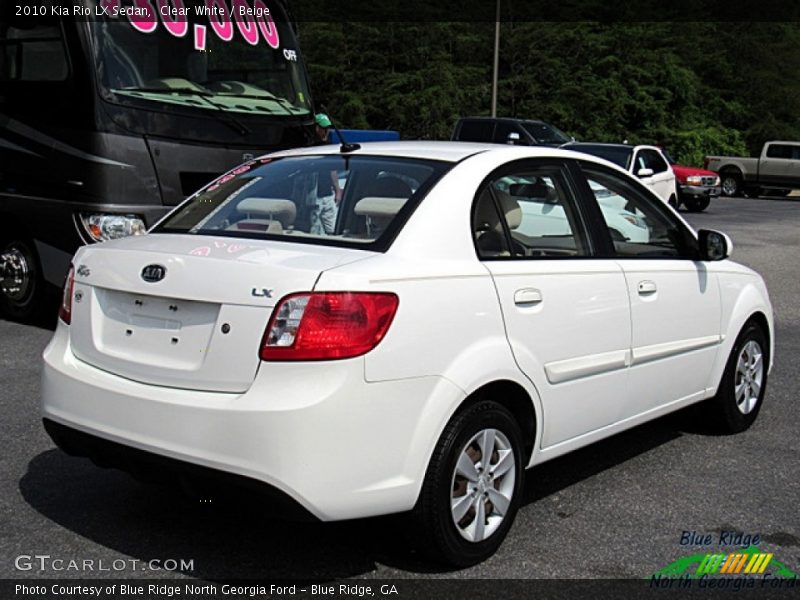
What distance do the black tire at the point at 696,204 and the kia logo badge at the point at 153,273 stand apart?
85.0 feet

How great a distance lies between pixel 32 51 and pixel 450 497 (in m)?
6.17

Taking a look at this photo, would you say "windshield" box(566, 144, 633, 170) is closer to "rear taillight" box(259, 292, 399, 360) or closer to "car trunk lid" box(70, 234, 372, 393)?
"car trunk lid" box(70, 234, 372, 393)

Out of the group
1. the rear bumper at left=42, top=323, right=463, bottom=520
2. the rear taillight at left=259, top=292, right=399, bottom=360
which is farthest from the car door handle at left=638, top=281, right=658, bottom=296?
the rear taillight at left=259, top=292, right=399, bottom=360

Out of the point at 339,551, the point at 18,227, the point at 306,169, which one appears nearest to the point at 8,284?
the point at 18,227

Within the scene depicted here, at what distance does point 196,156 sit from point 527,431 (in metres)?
4.98

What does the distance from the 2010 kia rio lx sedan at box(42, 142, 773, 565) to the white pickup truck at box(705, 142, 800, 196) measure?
1290 inches

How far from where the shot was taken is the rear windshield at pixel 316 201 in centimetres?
404

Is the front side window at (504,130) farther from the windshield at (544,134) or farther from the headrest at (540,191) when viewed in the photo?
the headrest at (540,191)

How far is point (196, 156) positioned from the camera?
8445 millimetres

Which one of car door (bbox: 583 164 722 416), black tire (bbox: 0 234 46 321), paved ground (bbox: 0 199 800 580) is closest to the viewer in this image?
paved ground (bbox: 0 199 800 580)

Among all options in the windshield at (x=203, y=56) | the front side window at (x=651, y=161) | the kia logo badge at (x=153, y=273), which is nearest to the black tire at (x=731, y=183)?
the front side window at (x=651, y=161)

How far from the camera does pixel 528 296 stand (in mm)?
4168

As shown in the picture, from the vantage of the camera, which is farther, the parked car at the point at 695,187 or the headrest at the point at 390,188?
the parked car at the point at 695,187

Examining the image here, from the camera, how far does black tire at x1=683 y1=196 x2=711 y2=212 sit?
2817 centimetres
